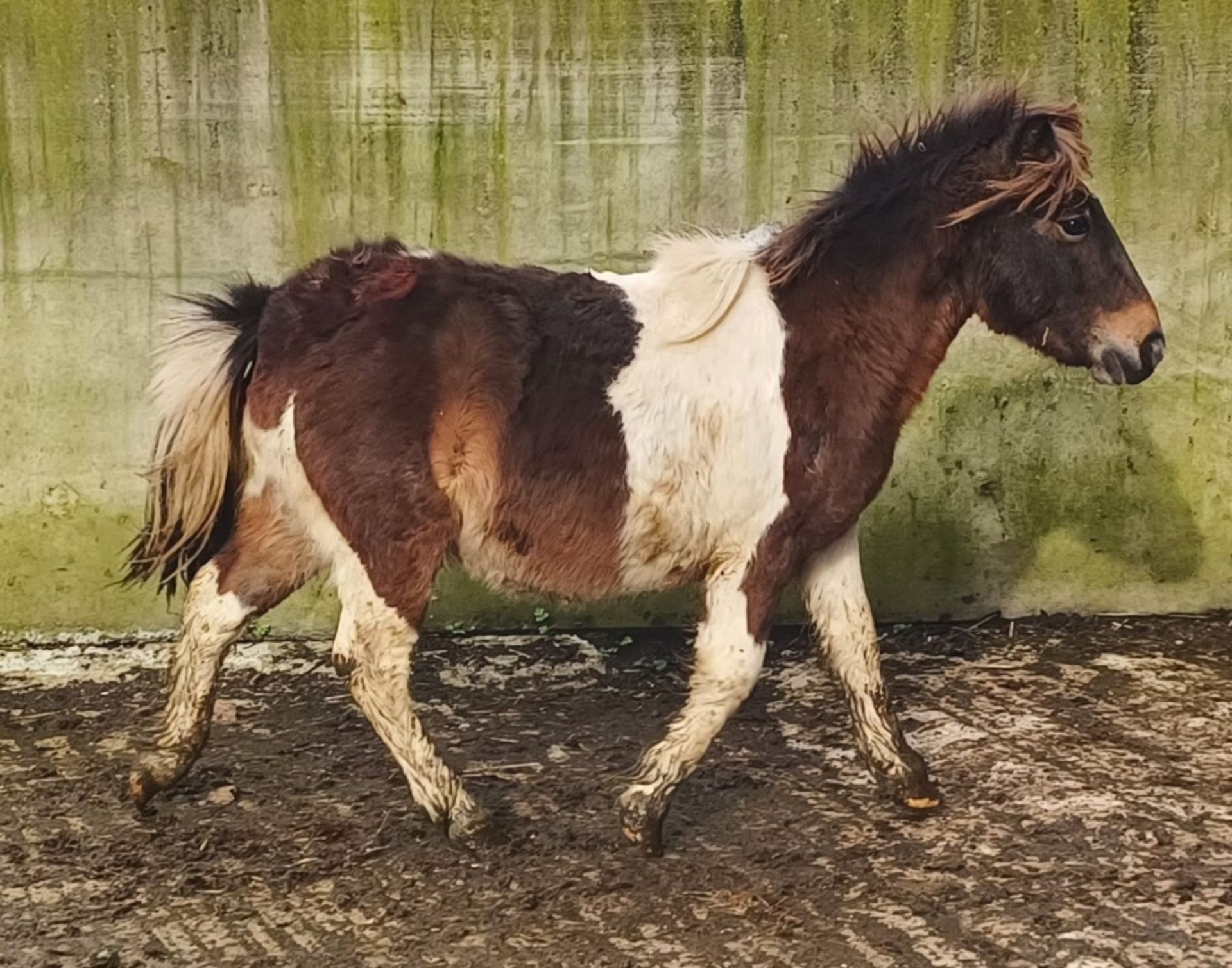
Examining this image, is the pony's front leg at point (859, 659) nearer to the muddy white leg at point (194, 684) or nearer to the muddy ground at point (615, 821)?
the muddy ground at point (615, 821)

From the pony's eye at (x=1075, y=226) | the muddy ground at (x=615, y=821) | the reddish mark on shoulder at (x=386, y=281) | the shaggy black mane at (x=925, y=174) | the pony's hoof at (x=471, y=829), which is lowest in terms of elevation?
the muddy ground at (x=615, y=821)

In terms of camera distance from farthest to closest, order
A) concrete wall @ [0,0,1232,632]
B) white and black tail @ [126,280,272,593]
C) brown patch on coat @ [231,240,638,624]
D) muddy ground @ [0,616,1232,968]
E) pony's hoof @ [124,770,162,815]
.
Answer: concrete wall @ [0,0,1232,632], pony's hoof @ [124,770,162,815], white and black tail @ [126,280,272,593], brown patch on coat @ [231,240,638,624], muddy ground @ [0,616,1232,968]

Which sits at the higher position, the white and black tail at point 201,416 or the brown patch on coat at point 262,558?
the white and black tail at point 201,416

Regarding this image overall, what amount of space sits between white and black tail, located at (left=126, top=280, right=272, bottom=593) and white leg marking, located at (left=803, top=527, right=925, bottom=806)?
1597 millimetres

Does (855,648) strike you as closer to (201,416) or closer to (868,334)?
(868,334)

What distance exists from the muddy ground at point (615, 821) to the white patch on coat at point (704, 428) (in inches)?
31.5

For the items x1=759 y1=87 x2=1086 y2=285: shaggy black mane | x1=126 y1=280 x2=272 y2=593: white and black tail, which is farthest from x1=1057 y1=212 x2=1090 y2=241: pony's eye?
x1=126 y1=280 x2=272 y2=593: white and black tail

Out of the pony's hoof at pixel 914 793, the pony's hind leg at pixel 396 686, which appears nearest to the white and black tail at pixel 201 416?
the pony's hind leg at pixel 396 686

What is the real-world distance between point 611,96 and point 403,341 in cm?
190

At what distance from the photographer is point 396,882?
11.9 ft

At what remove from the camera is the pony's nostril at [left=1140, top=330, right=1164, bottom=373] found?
12.2ft

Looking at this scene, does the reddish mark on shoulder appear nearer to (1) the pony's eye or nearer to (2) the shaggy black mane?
(2) the shaggy black mane

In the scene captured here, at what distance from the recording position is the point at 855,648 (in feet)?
13.3

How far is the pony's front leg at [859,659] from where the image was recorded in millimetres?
4027
